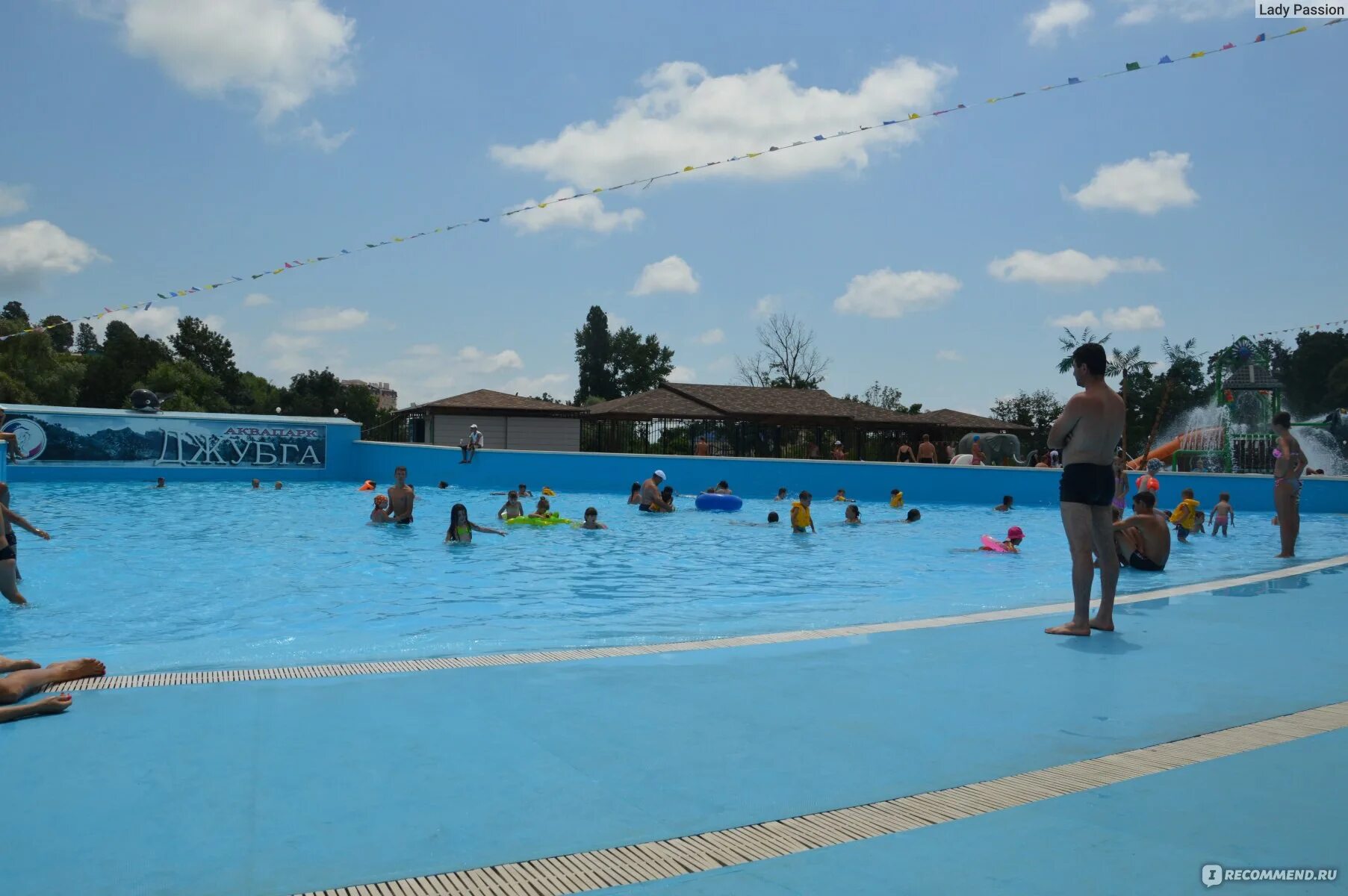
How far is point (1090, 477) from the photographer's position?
17.9 ft

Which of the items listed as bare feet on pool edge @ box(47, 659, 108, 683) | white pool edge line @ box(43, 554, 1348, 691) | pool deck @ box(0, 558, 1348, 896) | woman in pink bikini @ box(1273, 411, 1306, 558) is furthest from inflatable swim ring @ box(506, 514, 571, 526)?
bare feet on pool edge @ box(47, 659, 108, 683)

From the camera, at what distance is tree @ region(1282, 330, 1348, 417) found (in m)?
61.0

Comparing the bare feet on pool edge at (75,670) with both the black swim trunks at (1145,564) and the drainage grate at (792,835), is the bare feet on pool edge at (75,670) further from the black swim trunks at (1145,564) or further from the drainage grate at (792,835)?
the black swim trunks at (1145,564)

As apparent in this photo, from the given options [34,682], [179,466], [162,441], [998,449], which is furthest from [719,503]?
[162,441]

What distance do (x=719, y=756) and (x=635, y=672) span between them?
117 centimetres

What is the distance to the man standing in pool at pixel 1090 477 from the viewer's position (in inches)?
213

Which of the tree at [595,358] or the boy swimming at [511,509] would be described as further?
the tree at [595,358]

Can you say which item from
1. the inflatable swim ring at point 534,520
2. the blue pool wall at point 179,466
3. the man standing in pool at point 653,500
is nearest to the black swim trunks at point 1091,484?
the inflatable swim ring at point 534,520

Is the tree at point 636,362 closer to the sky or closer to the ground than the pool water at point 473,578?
closer to the sky

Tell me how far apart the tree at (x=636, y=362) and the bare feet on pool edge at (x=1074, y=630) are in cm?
6207

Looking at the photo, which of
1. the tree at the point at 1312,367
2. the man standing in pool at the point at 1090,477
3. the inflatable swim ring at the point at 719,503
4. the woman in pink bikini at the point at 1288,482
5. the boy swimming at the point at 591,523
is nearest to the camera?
the man standing in pool at the point at 1090,477

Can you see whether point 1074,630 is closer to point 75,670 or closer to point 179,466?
point 75,670

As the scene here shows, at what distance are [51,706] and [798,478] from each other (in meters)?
21.6

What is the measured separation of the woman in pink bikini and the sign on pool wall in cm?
2419
